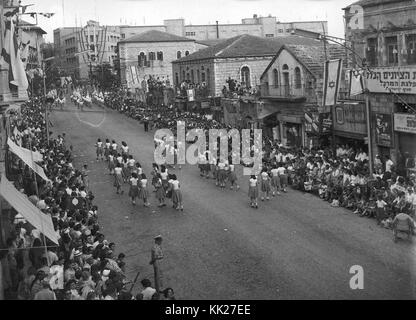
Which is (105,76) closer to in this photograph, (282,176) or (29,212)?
(282,176)

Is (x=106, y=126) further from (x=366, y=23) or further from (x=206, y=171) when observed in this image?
(x=366, y=23)

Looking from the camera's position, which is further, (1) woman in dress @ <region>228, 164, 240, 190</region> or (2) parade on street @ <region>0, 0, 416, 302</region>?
(1) woman in dress @ <region>228, 164, 240, 190</region>

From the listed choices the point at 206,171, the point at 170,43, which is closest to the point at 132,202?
the point at 206,171

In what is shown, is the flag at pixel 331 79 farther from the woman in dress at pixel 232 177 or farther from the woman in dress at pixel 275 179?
the woman in dress at pixel 232 177

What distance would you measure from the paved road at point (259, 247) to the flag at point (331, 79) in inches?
151

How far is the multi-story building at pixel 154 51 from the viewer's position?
5859cm

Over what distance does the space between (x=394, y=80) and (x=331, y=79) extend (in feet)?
7.79

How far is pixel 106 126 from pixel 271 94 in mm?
14736

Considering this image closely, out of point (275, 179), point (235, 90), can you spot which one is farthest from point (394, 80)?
point (235, 90)

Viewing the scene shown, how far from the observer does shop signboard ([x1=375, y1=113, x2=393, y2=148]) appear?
23469 mm

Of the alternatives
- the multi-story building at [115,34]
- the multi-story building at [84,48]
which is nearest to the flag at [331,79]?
the multi-story building at [84,48]

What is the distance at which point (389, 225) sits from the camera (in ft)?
57.2

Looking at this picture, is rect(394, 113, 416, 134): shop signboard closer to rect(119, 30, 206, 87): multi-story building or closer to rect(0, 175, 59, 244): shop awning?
rect(0, 175, 59, 244): shop awning

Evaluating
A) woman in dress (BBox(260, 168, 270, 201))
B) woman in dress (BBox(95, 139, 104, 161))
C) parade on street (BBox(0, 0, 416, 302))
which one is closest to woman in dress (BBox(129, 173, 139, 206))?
parade on street (BBox(0, 0, 416, 302))
